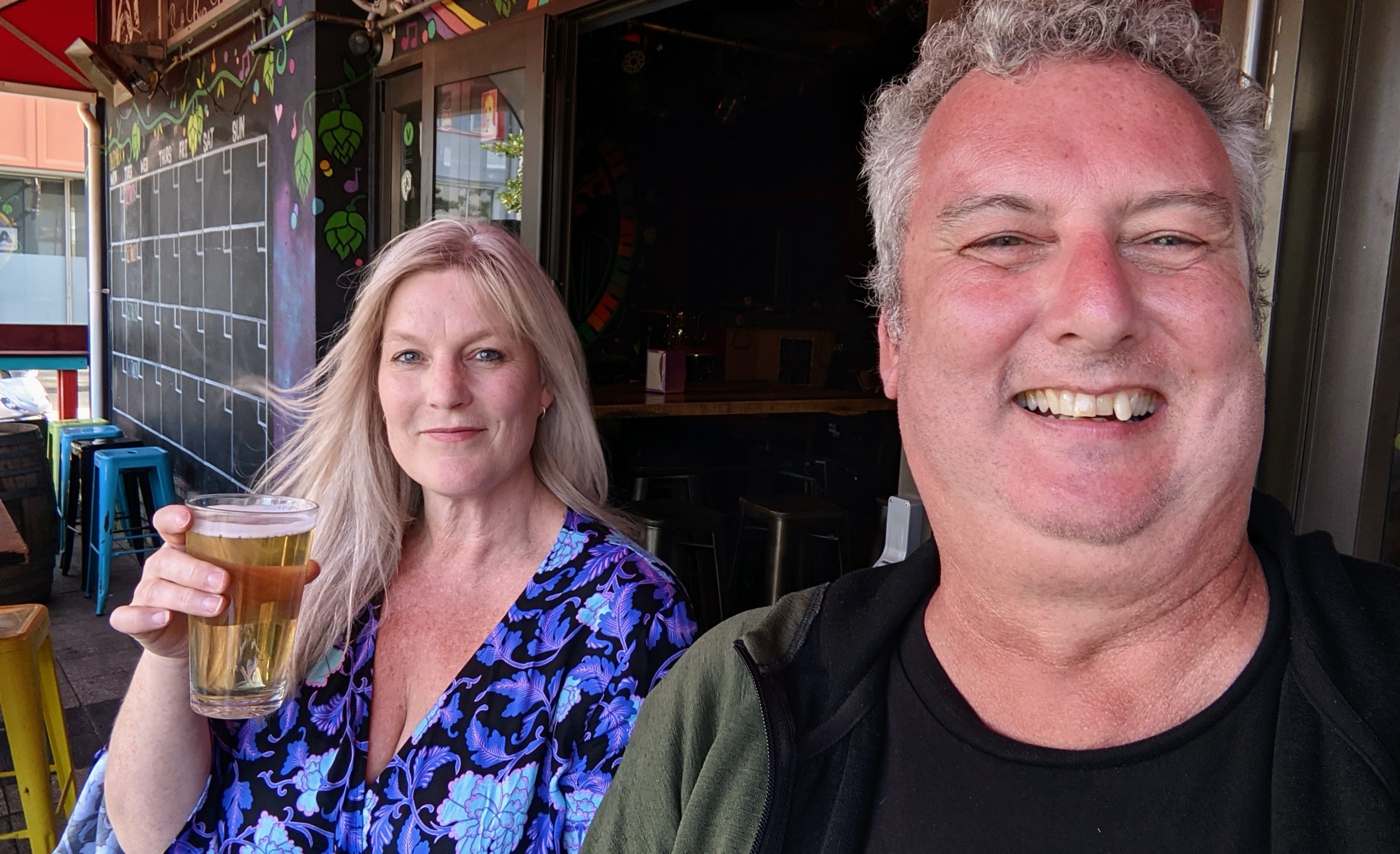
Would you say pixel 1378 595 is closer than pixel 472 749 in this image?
Yes

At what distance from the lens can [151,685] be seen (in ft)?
4.81

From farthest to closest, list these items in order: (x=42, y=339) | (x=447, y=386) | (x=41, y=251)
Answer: (x=41, y=251), (x=42, y=339), (x=447, y=386)

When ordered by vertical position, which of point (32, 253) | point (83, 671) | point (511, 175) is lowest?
point (83, 671)

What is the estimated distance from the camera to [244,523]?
127cm

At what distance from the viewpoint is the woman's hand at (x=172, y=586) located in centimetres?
127

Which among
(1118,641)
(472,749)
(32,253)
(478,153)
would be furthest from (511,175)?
(32,253)

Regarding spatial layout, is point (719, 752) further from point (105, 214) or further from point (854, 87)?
point (105, 214)

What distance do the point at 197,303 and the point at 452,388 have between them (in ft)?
16.8

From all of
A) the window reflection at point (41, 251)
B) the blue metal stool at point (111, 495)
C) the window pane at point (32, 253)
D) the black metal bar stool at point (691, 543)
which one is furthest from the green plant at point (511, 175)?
the window pane at point (32, 253)

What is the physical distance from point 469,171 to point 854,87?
462 cm

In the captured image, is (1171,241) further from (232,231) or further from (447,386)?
(232,231)

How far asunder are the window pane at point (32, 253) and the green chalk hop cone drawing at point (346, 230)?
255 inches

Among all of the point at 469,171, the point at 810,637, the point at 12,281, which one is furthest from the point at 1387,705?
the point at 12,281

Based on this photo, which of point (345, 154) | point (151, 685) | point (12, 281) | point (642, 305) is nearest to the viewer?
point (151, 685)
